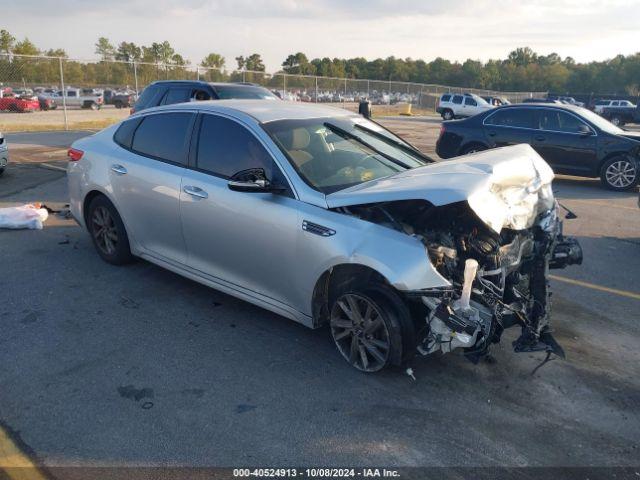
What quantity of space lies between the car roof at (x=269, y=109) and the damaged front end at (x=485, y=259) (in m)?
1.28

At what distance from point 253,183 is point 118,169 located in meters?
1.97

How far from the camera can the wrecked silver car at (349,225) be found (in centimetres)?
345

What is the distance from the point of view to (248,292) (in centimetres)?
425

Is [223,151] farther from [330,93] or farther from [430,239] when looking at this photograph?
[330,93]

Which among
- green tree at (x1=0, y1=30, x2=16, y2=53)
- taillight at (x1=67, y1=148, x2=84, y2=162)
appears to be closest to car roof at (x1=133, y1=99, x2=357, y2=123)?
taillight at (x1=67, y1=148, x2=84, y2=162)

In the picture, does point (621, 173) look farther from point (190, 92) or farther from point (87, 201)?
point (87, 201)

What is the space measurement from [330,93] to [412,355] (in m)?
36.1

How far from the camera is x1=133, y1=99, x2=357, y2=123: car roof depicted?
4520 millimetres

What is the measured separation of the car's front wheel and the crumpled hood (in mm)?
653

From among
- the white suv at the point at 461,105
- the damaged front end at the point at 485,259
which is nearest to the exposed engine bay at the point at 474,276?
the damaged front end at the point at 485,259

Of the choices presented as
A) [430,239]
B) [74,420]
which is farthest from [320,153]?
[74,420]

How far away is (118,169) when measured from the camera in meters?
5.18

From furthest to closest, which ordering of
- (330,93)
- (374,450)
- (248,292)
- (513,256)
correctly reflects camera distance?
(330,93), (248,292), (513,256), (374,450)

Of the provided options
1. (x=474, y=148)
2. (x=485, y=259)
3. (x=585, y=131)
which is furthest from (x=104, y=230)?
(x=585, y=131)
